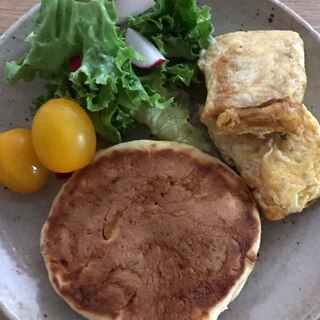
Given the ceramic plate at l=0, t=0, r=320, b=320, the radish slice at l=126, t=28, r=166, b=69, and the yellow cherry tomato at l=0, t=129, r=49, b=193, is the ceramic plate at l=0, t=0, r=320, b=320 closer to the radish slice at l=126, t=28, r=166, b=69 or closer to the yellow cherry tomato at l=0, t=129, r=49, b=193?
the yellow cherry tomato at l=0, t=129, r=49, b=193

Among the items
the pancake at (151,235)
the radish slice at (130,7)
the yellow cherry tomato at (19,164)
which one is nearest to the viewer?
the pancake at (151,235)

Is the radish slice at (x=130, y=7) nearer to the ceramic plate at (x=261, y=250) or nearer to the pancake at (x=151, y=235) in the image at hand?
the ceramic plate at (x=261, y=250)

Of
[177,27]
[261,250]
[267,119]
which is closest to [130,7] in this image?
[177,27]

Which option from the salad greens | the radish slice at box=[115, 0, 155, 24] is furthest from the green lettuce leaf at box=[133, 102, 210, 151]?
the radish slice at box=[115, 0, 155, 24]

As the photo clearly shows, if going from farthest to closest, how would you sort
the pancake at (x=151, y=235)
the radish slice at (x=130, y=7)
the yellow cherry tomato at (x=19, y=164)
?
the radish slice at (x=130, y=7) < the yellow cherry tomato at (x=19, y=164) < the pancake at (x=151, y=235)

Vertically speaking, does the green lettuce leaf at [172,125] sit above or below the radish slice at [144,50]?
below

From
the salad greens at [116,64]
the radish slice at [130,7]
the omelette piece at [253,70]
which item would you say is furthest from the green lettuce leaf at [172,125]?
the radish slice at [130,7]
